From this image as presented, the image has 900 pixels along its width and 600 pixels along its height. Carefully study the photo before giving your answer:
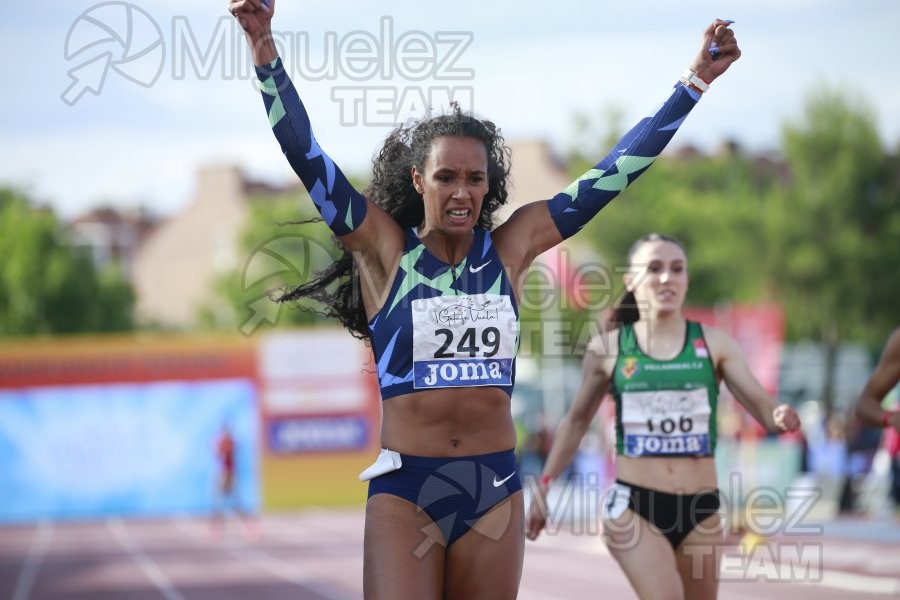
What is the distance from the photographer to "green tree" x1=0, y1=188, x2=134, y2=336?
55.3 m

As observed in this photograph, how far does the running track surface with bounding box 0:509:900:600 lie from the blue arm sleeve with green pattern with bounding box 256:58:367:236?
296 inches

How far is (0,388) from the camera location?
32094 millimetres

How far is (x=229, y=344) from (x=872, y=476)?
679 inches

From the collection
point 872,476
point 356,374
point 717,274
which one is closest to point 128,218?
point 717,274

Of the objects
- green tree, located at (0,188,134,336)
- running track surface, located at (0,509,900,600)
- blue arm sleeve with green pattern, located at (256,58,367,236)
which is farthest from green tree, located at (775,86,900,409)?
green tree, located at (0,188,134,336)

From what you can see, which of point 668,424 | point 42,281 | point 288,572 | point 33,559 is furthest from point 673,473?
point 42,281

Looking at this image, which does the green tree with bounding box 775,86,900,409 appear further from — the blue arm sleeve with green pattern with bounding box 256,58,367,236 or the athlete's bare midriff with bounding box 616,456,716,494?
the blue arm sleeve with green pattern with bounding box 256,58,367,236

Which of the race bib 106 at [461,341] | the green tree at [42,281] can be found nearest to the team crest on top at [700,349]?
the race bib 106 at [461,341]

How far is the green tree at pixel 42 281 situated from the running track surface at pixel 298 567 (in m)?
29.9

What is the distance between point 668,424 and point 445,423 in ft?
7.44

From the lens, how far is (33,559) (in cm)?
2186

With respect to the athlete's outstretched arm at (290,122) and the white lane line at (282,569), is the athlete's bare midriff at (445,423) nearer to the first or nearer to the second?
the athlete's outstretched arm at (290,122)

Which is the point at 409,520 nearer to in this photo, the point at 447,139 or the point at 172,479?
the point at 447,139

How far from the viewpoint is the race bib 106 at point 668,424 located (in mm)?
6379
